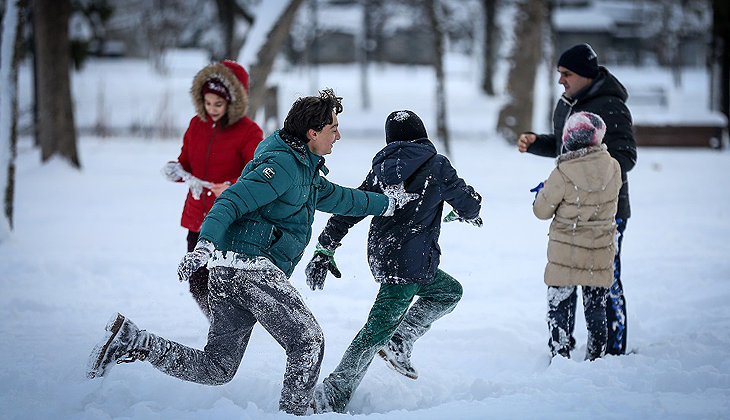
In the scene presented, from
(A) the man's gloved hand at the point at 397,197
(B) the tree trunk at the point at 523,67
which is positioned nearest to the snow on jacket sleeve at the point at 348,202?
(A) the man's gloved hand at the point at 397,197

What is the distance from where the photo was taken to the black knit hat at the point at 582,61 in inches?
181

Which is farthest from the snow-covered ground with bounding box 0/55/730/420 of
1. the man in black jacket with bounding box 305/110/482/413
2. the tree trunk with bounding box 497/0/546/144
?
the tree trunk with bounding box 497/0/546/144

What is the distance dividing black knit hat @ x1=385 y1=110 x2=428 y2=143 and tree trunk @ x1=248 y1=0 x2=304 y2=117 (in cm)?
736

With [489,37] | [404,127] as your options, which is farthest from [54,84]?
[489,37]

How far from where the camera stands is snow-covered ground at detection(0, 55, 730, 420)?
12.2 ft

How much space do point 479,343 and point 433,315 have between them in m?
1.12

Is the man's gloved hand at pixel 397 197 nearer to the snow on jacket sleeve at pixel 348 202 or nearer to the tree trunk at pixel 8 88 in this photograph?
the snow on jacket sleeve at pixel 348 202

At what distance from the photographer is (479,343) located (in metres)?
5.18

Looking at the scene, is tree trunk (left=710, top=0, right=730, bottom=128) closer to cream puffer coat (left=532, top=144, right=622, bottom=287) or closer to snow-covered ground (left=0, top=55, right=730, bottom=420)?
snow-covered ground (left=0, top=55, right=730, bottom=420)

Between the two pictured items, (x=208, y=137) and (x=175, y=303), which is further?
(x=175, y=303)

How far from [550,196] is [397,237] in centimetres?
98

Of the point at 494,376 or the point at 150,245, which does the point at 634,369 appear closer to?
the point at 494,376

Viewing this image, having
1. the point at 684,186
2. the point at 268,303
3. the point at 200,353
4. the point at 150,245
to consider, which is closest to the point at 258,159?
the point at 268,303

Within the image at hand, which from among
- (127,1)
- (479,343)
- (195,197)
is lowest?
(479,343)
